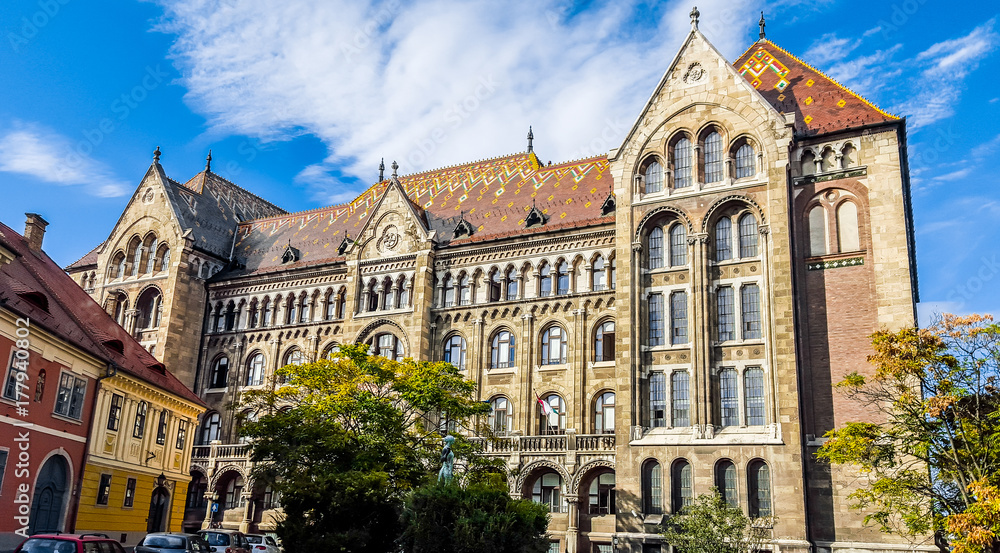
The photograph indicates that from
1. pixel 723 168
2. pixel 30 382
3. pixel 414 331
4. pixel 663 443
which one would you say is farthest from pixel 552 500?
pixel 30 382

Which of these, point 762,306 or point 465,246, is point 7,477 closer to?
point 465,246

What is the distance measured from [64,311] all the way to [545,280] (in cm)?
2356

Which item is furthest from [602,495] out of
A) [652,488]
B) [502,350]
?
[502,350]

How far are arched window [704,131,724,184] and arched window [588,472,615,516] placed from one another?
15172 mm

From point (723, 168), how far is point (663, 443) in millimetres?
13560

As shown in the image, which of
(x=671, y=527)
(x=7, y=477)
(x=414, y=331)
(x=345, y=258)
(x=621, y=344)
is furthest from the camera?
(x=345, y=258)

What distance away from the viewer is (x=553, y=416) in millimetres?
43062

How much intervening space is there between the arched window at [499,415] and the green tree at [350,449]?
20.4 feet

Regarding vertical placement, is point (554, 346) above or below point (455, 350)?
below

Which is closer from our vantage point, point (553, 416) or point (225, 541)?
point (225, 541)

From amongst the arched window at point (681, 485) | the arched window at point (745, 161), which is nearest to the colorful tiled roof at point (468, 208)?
the arched window at point (745, 161)

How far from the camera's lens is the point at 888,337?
29.3m

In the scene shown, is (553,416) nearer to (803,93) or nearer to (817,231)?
(817,231)

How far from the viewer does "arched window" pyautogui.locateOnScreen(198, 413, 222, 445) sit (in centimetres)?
5362
